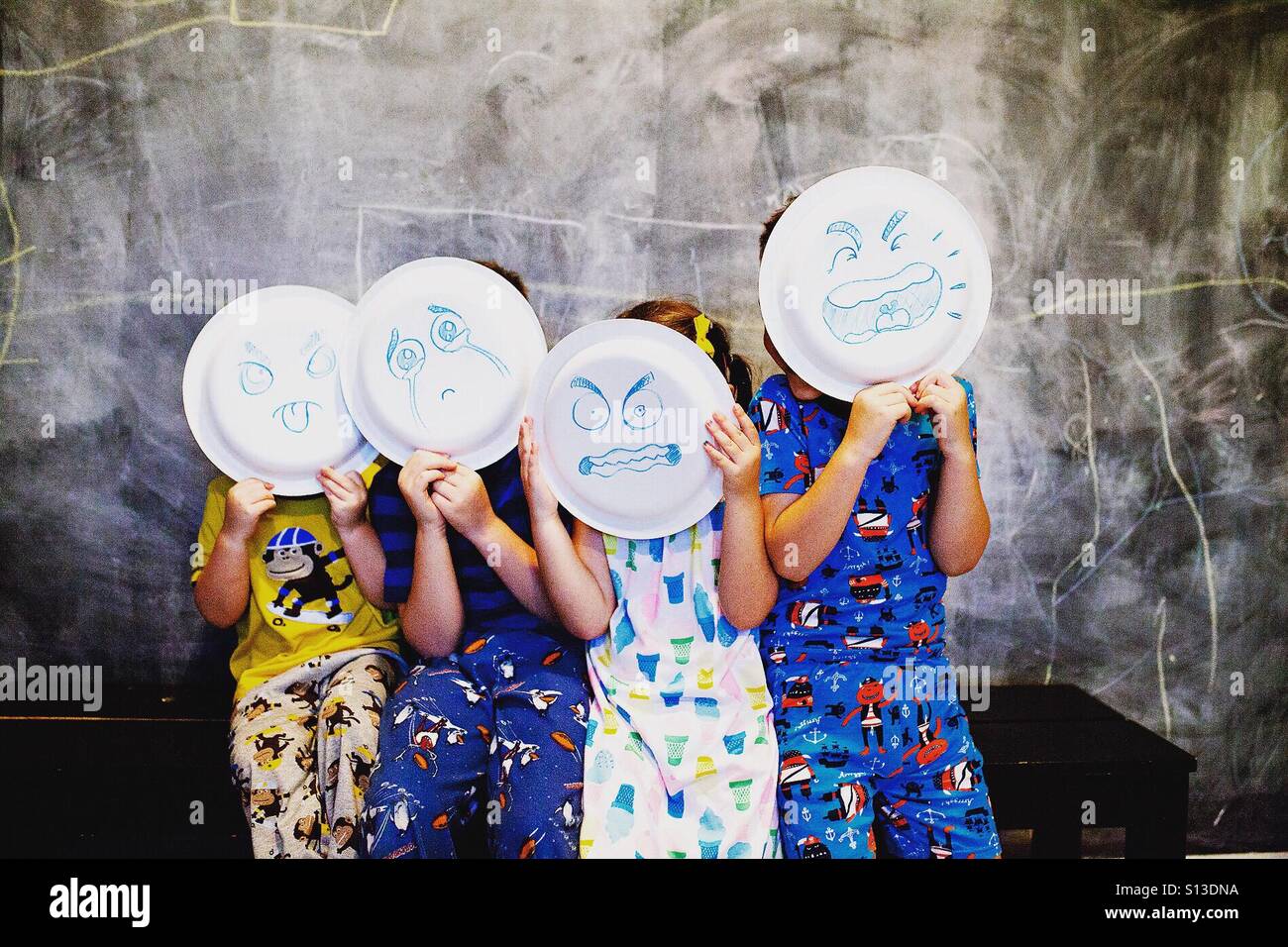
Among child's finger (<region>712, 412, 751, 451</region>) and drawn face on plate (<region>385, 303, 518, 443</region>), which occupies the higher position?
drawn face on plate (<region>385, 303, 518, 443</region>)

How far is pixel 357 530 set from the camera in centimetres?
176

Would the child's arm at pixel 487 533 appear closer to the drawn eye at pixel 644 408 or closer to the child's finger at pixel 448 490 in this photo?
the child's finger at pixel 448 490

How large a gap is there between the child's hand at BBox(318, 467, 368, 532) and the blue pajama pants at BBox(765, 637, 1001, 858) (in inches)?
31.1

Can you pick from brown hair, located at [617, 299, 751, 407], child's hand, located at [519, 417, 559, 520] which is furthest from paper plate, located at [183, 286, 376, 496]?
brown hair, located at [617, 299, 751, 407]

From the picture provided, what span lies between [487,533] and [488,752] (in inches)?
14.3

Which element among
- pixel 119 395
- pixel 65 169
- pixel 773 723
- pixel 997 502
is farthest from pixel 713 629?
pixel 65 169

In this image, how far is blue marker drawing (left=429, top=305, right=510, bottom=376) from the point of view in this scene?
5.71ft

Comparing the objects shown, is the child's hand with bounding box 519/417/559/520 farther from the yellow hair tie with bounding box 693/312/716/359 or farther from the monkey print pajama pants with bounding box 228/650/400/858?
the monkey print pajama pants with bounding box 228/650/400/858

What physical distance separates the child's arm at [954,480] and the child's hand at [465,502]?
0.75 m

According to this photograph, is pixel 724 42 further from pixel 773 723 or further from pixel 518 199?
pixel 773 723

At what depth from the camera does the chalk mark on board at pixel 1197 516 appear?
7.25 ft

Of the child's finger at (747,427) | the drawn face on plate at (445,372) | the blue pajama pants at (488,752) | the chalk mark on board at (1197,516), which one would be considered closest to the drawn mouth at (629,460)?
the child's finger at (747,427)

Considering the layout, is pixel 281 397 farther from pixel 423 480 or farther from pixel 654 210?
pixel 654 210
